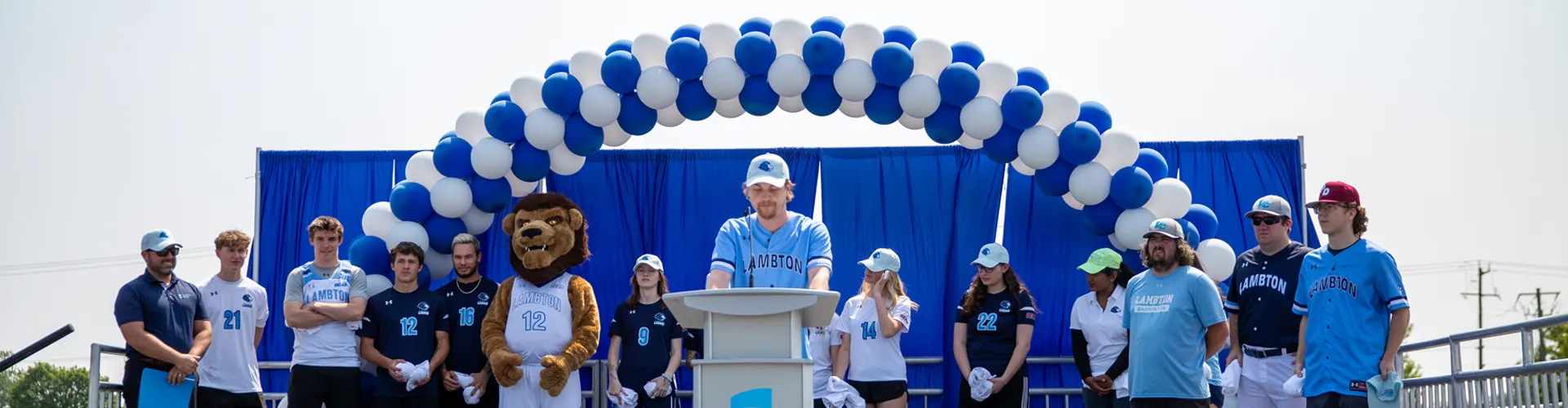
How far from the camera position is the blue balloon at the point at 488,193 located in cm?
810

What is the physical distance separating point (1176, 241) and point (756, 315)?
2.17 metres

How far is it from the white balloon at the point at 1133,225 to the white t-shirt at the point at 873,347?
4.41 ft

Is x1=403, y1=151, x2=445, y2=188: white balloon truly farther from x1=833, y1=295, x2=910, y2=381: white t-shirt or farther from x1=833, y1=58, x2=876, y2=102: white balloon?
x1=833, y1=295, x2=910, y2=381: white t-shirt

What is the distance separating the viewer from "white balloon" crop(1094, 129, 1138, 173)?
7.70 metres

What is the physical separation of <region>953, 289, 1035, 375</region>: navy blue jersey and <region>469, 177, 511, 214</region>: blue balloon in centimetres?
302

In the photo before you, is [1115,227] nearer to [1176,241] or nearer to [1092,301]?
[1092,301]

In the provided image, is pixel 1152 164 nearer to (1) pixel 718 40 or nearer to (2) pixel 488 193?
(1) pixel 718 40

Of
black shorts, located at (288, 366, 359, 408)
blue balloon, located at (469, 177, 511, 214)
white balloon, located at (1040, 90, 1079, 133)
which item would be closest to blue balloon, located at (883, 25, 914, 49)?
white balloon, located at (1040, 90, 1079, 133)

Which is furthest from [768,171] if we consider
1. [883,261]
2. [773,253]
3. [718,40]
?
[718,40]

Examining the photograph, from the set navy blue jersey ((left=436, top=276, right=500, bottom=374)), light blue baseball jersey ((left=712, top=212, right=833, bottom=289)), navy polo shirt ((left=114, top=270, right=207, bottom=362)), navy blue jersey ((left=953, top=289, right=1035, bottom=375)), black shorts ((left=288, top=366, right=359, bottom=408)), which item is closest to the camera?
light blue baseball jersey ((left=712, top=212, right=833, bottom=289))

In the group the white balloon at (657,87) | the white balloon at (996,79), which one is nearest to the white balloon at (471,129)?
the white balloon at (657,87)

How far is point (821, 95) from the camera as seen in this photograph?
7.93 meters

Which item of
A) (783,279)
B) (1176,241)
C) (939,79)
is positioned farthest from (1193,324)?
(939,79)

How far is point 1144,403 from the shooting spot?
5484 mm
